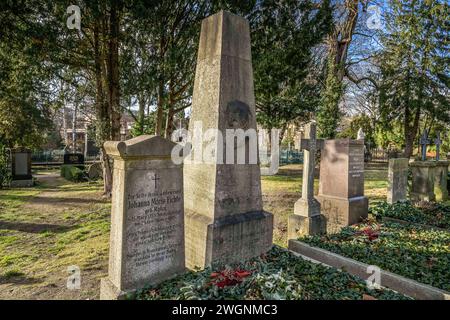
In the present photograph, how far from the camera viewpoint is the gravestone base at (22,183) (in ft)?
45.6

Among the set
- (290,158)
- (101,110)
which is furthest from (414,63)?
(101,110)

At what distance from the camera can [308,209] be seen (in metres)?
6.14

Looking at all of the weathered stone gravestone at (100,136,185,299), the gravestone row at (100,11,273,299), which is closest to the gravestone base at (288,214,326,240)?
the gravestone row at (100,11,273,299)

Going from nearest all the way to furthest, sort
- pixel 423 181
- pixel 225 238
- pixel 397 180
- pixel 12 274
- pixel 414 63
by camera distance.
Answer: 1. pixel 225 238
2. pixel 12 274
3. pixel 397 180
4. pixel 423 181
5. pixel 414 63

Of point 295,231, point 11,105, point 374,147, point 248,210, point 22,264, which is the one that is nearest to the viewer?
point 248,210

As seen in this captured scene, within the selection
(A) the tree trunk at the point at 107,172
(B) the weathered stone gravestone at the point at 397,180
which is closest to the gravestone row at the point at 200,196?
(B) the weathered stone gravestone at the point at 397,180

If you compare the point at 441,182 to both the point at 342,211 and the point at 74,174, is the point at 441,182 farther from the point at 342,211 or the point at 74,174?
the point at 74,174

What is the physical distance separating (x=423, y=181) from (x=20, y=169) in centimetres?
1722

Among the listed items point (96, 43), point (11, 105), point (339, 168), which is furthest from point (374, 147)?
point (11, 105)

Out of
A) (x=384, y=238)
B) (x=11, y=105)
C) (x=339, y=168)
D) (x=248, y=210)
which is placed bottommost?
(x=384, y=238)
